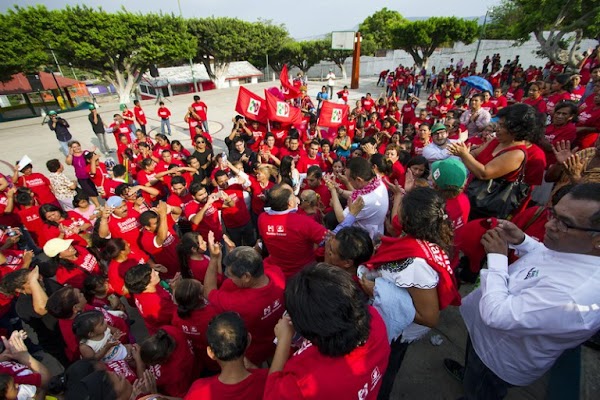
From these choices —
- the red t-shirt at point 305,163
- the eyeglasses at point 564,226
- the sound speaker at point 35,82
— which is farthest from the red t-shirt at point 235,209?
the sound speaker at point 35,82

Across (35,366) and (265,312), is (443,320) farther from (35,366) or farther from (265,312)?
(35,366)

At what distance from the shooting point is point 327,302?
1263 mm

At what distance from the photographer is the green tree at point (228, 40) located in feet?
110

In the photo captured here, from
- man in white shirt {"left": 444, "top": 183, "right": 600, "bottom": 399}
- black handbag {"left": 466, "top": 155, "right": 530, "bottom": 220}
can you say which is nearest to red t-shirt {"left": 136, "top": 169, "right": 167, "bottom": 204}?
black handbag {"left": 466, "top": 155, "right": 530, "bottom": 220}

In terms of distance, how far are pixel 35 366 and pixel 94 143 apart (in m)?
14.1

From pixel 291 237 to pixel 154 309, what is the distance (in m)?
1.43

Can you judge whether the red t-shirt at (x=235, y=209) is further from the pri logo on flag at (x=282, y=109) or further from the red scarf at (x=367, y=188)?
the pri logo on flag at (x=282, y=109)

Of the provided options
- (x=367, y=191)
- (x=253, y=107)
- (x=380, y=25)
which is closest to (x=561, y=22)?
(x=253, y=107)

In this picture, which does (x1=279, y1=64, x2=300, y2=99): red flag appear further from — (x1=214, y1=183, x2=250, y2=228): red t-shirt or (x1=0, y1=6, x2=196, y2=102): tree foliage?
Answer: (x1=0, y1=6, x2=196, y2=102): tree foliage

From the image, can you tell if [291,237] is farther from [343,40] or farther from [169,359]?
[343,40]

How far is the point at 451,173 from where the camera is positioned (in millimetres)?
2383

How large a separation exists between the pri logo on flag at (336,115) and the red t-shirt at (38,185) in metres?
6.20

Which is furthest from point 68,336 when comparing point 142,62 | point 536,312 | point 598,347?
point 142,62

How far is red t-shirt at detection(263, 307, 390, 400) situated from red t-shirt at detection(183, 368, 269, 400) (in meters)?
0.34
